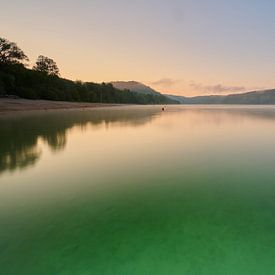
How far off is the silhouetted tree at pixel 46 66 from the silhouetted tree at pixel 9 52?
1770 cm

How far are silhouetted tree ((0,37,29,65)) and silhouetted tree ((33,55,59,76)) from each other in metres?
17.7

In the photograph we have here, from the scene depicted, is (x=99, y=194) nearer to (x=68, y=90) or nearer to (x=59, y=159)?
(x=59, y=159)

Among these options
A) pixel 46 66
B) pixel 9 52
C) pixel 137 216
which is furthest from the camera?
pixel 46 66

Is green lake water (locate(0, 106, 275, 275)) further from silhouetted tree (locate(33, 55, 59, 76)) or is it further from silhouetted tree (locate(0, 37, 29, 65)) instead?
silhouetted tree (locate(33, 55, 59, 76))

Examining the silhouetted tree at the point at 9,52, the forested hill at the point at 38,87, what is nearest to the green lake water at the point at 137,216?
the forested hill at the point at 38,87

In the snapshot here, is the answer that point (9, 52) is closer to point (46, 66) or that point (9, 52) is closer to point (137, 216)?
point (46, 66)

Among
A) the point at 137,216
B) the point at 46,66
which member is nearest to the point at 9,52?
the point at 46,66

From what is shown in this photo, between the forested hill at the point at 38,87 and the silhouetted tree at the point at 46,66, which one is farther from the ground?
the silhouetted tree at the point at 46,66

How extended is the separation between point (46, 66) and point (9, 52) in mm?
21383

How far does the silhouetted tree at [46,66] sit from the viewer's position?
7588 cm

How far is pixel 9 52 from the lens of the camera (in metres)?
55.5

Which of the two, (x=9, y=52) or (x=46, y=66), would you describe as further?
(x=46, y=66)

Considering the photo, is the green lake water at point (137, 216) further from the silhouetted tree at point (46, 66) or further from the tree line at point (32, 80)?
the silhouetted tree at point (46, 66)

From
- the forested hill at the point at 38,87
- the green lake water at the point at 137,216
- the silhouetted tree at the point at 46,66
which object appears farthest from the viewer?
the silhouetted tree at the point at 46,66
